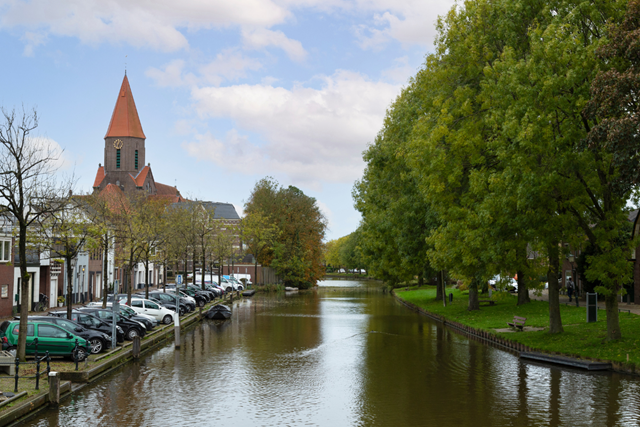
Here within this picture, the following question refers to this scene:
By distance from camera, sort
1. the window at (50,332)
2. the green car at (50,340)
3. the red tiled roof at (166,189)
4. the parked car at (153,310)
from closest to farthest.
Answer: the green car at (50,340) < the window at (50,332) < the parked car at (153,310) < the red tiled roof at (166,189)

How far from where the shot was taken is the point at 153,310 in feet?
122

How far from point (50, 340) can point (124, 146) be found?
3953 inches

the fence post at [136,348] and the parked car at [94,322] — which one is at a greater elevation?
the parked car at [94,322]

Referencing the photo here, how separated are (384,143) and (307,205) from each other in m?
47.3

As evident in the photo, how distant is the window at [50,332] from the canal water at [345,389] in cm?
259

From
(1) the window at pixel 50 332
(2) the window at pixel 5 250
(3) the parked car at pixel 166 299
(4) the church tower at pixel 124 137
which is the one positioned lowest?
(3) the parked car at pixel 166 299

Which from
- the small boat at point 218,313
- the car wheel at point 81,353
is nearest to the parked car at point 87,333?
the car wheel at point 81,353

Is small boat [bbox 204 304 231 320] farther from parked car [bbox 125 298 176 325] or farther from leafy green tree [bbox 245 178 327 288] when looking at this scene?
leafy green tree [bbox 245 178 327 288]

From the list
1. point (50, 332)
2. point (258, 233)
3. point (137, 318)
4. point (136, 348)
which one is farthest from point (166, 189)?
point (50, 332)

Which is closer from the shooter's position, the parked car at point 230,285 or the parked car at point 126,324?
the parked car at point 126,324

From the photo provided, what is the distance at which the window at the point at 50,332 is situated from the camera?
22.0 meters

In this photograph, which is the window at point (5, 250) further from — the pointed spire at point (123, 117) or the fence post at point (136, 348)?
the pointed spire at point (123, 117)

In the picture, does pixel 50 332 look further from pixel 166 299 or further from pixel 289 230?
pixel 289 230

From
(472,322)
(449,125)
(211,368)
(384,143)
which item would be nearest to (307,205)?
(384,143)
